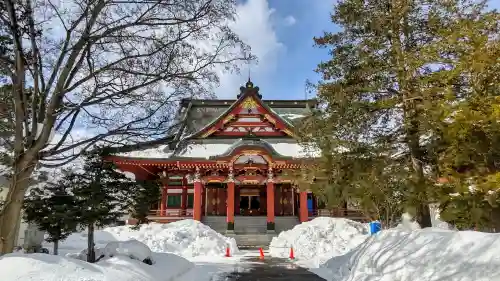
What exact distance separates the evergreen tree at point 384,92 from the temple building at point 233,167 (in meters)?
10.4

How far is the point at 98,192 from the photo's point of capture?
27.8ft

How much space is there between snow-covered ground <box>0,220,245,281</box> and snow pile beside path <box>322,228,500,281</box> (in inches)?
173

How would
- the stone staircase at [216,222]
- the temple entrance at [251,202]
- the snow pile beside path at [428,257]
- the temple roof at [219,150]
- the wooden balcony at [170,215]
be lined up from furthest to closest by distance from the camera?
the temple entrance at [251,202] → the wooden balcony at [170,215] → the stone staircase at [216,222] → the temple roof at [219,150] → the snow pile beside path at [428,257]

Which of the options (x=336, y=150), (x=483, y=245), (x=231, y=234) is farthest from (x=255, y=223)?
(x=483, y=245)

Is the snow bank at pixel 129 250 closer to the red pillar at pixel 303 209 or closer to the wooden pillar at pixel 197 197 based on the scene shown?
the wooden pillar at pixel 197 197

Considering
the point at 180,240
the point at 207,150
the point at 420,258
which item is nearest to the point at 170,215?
the point at 207,150

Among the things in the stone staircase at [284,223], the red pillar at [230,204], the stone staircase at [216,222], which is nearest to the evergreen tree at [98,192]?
the red pillar at [230,204]

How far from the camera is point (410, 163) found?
9.05m

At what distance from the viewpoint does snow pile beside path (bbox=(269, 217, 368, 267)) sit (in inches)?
572

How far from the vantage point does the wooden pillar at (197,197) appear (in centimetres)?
2122

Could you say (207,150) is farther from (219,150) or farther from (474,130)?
(474,130)

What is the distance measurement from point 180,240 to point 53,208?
832 centimetres

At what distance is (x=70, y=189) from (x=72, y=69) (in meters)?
3.46

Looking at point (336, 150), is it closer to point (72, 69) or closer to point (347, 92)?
point (347, 92)
